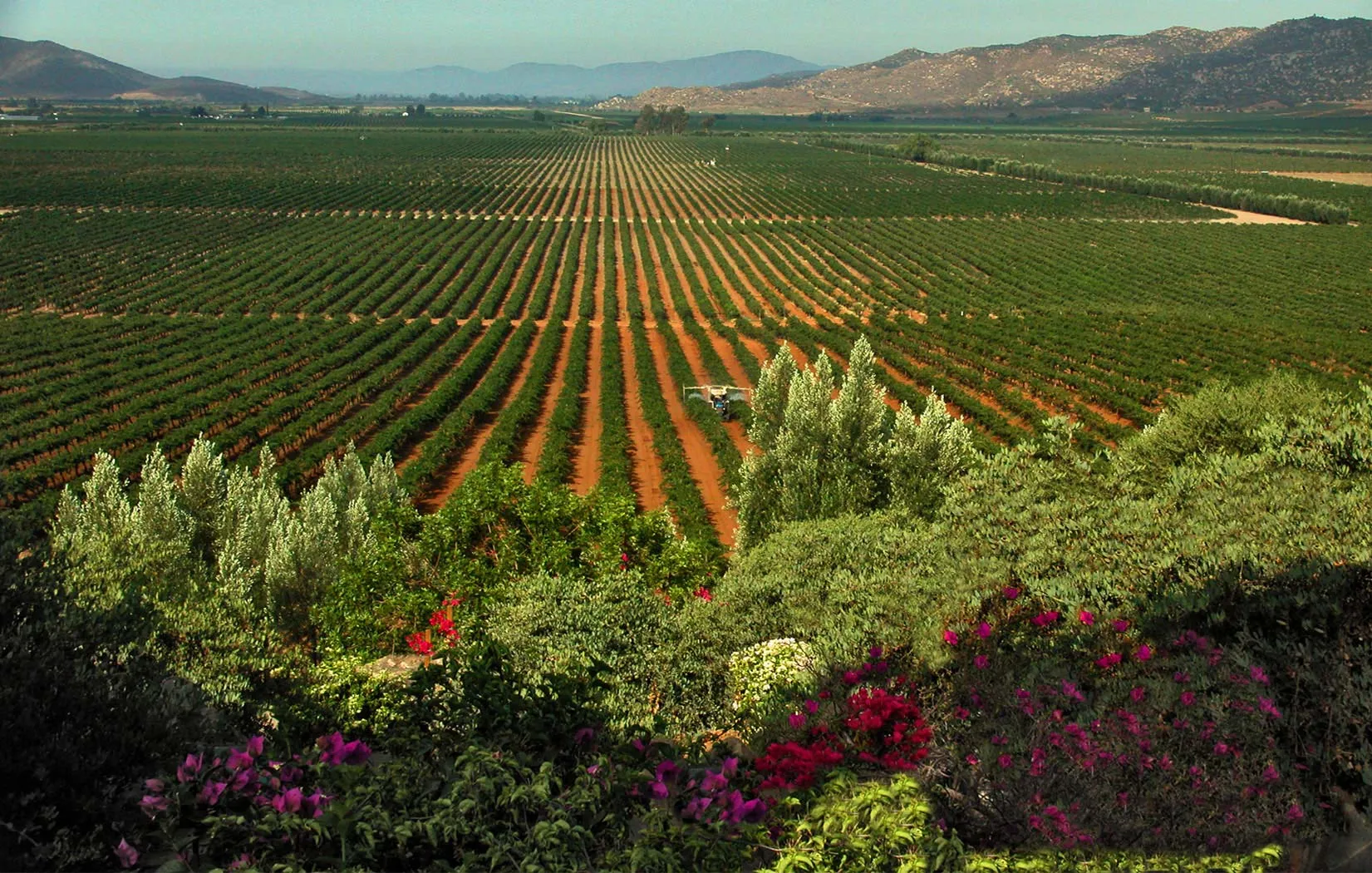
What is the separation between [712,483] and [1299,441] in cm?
1929

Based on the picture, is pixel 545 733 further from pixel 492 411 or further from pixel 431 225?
pixel 431 225

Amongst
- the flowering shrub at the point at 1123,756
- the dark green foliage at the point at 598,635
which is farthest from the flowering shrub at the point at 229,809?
the flowering shrub at the point at 1123,756

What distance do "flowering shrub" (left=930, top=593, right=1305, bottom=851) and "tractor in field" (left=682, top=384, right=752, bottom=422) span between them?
28.2 m

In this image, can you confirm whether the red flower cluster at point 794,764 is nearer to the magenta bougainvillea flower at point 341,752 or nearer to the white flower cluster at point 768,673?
the white flower cluster at point 768,673

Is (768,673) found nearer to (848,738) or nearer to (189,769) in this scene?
(848,738)

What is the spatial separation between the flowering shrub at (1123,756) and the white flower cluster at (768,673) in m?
1.44

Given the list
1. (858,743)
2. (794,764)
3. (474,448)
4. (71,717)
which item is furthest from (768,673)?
(474,448)

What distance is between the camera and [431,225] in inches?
3467

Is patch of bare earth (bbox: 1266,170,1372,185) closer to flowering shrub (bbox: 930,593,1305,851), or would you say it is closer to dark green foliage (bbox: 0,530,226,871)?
flowering shrub (bbox: 930,593,1305,851)

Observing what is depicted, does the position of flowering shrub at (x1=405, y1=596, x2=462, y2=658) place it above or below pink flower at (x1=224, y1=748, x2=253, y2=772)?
below

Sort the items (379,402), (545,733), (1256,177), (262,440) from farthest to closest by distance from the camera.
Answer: (1256,177)
(379,402)
(262,440)
(545,733)

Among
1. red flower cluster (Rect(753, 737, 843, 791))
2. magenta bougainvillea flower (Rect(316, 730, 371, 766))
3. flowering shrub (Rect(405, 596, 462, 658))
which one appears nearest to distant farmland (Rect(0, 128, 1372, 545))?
flowering shrub (Rect(405, 596, 462, 658))

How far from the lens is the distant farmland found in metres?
33.8

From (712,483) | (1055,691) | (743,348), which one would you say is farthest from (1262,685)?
(743,348)
